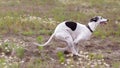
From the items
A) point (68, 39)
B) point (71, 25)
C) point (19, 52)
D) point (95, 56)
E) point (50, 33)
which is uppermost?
point (71, 25)

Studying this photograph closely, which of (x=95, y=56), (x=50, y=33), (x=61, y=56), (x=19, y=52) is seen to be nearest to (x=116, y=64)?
(x=95, y=56)

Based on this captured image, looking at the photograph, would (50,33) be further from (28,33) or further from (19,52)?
(19,52)

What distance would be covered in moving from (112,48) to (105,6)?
27.2 feet

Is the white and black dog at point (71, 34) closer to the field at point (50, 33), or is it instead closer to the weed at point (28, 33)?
the field at point (50, 33)

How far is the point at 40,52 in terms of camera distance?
9.72 metres

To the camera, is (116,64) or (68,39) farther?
(68,39)

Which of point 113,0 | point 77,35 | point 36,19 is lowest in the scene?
point 113,0

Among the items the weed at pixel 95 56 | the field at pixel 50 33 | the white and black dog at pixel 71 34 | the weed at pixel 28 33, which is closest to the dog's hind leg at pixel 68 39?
the white and black dog at pixel 71 34

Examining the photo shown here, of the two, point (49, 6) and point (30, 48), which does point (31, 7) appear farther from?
point (30, 48)

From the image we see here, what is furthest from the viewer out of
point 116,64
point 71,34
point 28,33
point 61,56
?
point 28,33

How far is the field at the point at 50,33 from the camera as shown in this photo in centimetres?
869

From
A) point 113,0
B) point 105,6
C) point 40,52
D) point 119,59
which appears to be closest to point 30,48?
point 40,52

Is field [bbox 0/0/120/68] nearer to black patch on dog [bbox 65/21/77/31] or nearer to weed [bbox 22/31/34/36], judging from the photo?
weed [bbox 22/31/34/36]

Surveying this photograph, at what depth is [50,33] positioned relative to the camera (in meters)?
12.4
